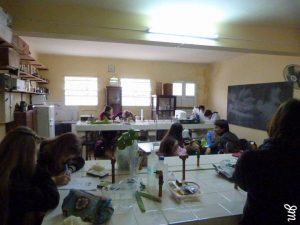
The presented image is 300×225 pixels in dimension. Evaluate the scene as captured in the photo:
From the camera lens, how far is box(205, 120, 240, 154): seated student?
108 inches

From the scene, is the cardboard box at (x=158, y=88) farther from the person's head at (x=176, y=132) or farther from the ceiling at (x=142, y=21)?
the person's head at (x=176, y=132)

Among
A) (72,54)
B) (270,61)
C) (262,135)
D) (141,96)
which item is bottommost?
(262,135)

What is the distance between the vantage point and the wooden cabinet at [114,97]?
6145 mm

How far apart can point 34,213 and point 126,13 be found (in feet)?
7.18

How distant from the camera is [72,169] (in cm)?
172

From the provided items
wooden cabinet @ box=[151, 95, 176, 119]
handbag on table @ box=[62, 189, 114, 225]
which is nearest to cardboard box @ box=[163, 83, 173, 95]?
wooden cabinet @ box=[151, 95, 176, 119]

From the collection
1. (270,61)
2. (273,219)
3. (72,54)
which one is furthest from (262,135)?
(72,54)

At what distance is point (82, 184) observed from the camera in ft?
4.83

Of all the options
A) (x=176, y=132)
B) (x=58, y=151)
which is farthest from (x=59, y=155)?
(x=176, y=132)

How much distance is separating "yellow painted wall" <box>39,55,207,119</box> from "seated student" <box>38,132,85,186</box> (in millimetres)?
4766

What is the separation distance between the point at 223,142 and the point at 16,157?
2.56 metres

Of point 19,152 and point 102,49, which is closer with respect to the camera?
point 19,152

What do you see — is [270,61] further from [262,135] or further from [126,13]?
[126,13]

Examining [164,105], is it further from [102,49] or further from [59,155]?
[59,155]
